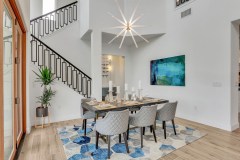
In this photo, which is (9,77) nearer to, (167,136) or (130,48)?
(167,136)

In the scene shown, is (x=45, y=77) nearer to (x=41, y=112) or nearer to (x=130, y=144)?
(x=41, y=112)

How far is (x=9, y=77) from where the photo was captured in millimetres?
2594

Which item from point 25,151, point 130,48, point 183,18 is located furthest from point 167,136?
point 130,48

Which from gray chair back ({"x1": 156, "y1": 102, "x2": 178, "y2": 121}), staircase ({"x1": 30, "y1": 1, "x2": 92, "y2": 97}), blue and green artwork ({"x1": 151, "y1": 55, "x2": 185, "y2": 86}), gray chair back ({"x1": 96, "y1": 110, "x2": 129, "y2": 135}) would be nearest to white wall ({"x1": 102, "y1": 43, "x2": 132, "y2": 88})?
blue and green artwork ({"x1": 151, "y1": 55, "x2": 185, "y2": 86})

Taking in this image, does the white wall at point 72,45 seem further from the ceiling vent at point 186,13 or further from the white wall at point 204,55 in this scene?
the ceiling vent at point 186,13

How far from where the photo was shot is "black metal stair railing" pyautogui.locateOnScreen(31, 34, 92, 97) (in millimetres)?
5098

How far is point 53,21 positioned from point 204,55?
19.2ft

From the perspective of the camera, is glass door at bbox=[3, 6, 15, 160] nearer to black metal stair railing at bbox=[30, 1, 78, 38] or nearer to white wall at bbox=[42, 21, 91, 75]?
white wall at bbox=[42, 21, 91, 75]

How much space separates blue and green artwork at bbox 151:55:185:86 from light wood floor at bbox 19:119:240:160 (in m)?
1.83

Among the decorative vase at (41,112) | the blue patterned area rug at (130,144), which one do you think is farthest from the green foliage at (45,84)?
the blue patterned area rug at (130,144)

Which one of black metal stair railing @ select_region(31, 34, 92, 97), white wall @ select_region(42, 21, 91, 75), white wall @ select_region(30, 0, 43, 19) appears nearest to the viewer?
black metal stair railing @ select_region(31, 34, 92, 97)

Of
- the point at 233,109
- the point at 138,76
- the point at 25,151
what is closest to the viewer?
the point at 25,151

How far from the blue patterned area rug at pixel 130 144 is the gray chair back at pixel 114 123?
446mm

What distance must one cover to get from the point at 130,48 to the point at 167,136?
4811 mm
